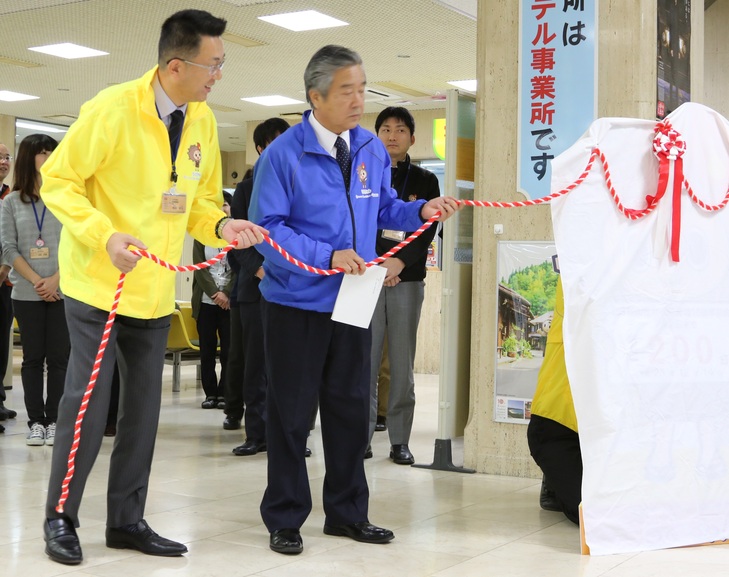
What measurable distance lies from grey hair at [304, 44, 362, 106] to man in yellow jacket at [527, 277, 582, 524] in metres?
1.11

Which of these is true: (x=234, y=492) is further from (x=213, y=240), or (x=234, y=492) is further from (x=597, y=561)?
(x=597, y=561)

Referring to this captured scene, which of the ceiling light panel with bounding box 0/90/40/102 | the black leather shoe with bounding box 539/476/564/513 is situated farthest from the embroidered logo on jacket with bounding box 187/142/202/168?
the ceiling light panel with bounding box 0/90/40/102

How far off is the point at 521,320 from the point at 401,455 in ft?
2.88

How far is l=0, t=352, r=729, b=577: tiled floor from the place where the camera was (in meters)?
2.84

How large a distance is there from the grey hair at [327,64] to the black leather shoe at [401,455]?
2162 millimetres

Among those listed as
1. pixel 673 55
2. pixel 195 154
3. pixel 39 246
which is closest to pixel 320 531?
pixel 195 154

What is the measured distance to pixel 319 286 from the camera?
3.04 metres

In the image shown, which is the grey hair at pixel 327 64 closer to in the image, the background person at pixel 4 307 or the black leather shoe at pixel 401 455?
the black leather shoe at pixel 401 455

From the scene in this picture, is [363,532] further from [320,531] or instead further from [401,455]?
[401,455]

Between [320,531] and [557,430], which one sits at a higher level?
[557,430]

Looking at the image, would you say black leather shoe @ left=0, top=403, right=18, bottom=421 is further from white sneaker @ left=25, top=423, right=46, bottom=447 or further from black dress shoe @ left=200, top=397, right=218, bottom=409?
black dress shoe @ left=200, top=397, right=218, bottom=409

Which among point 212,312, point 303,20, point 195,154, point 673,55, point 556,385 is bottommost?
point 556,385

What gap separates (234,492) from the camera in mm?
3943

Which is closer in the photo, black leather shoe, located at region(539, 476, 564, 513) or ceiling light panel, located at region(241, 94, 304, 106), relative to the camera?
black leather shoe, located at region(539, 476, 564, 513)
